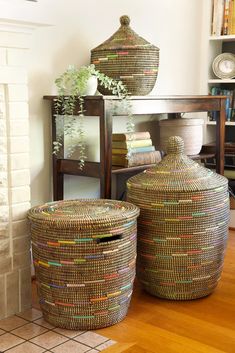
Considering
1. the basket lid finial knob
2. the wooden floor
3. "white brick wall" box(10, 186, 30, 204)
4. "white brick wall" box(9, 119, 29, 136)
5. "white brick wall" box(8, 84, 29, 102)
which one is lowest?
the wooden floor

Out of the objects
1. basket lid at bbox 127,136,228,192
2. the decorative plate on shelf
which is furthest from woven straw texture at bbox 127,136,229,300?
the decorative plate on shelf

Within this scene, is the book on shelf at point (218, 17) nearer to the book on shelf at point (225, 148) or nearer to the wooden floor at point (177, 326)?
the book on shelf at point (225, 148)

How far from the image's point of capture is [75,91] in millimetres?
2547

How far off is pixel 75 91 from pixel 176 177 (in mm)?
647

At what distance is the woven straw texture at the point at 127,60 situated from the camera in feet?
8.90

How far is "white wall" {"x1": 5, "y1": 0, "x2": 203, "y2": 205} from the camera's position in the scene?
266 centimetres

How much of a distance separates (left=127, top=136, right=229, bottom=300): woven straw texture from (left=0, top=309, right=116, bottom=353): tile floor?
483 millimetres

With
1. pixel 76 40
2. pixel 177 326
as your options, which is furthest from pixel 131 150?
pixel 177 326

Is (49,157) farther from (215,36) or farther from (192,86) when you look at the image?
(215,36)

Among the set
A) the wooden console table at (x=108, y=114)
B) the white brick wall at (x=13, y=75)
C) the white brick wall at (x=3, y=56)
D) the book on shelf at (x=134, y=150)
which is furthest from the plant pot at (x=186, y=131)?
the white brick wall at (x=3, y=56)

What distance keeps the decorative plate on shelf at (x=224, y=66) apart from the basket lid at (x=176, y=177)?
4.78 ft

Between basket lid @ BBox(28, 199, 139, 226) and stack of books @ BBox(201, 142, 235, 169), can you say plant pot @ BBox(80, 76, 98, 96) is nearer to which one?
basket lid @ BBox(28, 199, 139, 226)

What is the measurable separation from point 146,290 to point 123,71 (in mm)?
1118

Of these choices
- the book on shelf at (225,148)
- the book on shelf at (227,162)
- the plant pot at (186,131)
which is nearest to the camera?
the plant pot at (186,131)
